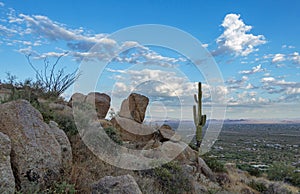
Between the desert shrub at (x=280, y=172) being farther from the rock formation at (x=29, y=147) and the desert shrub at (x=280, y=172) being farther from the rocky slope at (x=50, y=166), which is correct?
the rock formation at (x=29, y=147)

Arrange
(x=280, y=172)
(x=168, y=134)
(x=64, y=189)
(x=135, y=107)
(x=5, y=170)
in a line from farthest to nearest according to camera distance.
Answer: (x=280, y=172) → (x=135, y=107) → (x=168, y=134) → (x=64, y=189) → (x=5, y=170)

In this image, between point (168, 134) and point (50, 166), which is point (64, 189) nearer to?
point (50, 166)

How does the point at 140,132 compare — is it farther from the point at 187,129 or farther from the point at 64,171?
the point at 64,171

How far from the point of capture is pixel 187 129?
13.9 meters

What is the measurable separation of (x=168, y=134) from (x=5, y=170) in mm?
10804

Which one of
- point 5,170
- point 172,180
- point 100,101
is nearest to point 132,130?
point 100,101

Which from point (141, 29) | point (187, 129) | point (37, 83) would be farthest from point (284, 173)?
point (37, 83)

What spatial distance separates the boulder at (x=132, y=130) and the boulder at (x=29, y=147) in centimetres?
743

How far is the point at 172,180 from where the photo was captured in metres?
7.20

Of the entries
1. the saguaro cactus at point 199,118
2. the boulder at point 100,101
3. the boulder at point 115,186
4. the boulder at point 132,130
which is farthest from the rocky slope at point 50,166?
the boulder at point 100,101

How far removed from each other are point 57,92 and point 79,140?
6897 millimetres

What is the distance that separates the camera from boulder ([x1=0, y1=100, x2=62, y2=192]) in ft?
13.8

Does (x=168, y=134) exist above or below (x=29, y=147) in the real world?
below

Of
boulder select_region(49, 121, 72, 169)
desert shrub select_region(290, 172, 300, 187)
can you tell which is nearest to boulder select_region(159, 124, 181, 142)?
desert shrub select_region(290, 172, 300, 187)
